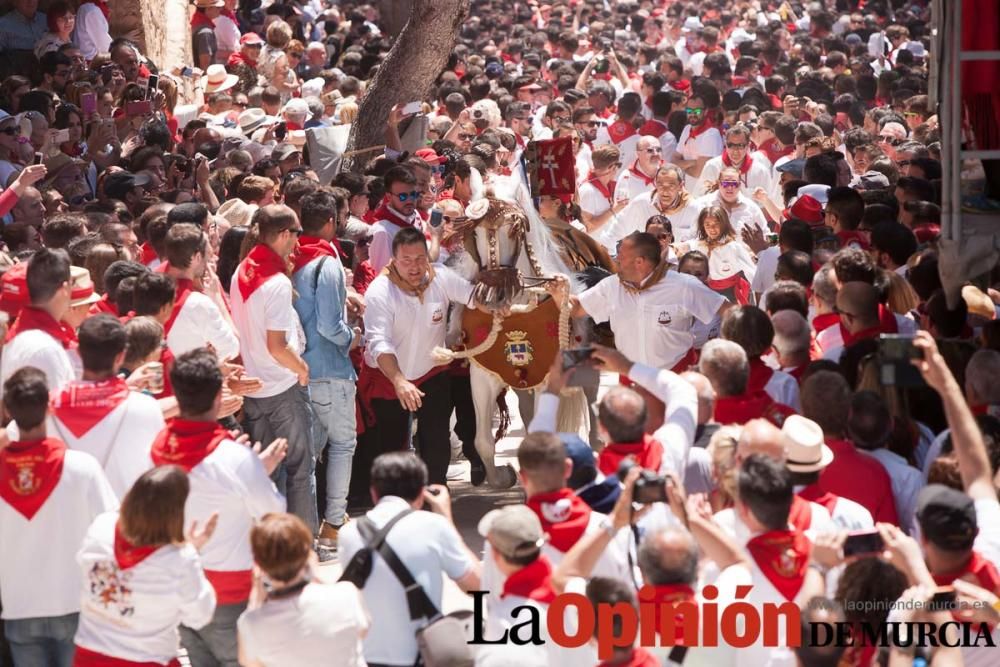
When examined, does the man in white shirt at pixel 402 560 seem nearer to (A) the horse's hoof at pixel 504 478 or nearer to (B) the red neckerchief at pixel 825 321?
(B) the red neckerchief at pixel 825 321

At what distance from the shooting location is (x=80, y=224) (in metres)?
8.38

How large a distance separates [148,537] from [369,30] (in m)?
18.4

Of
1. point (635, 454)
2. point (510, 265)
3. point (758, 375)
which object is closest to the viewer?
point (635, 454)

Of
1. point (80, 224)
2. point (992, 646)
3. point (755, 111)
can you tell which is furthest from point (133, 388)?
point (755, 111)

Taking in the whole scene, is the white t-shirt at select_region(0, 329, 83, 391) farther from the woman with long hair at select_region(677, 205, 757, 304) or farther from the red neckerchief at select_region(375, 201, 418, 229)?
the woman with long hair at select_region(677, 205, 757, 304)

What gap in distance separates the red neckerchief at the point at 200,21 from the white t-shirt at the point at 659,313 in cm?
1091

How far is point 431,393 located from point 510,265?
0.89m

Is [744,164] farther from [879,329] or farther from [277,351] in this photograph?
[277,351]

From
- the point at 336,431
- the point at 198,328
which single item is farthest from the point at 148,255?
the point at 336,431

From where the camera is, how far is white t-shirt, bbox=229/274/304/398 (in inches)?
301

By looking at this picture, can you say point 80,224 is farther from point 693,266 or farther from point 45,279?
point 693,266

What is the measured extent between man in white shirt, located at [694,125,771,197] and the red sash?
831 centimetres

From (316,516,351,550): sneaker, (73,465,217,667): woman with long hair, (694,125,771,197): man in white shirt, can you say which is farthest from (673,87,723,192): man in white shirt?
(73,465,217,667): woman with long hair

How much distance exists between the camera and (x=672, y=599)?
16.1ft
